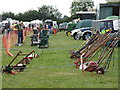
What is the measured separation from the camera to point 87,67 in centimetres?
1173

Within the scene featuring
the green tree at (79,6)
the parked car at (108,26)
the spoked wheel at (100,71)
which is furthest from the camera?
the green tree at (79,6)

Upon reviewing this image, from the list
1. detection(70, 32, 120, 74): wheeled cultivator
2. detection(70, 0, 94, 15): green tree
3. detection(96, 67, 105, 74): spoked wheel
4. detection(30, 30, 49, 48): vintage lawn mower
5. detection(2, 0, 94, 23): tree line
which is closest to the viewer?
detection(96, 67, 105, 74): spoked wheel

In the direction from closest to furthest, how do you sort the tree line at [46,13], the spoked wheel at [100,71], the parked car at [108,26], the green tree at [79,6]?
the spoked wheel at [100,71] → the parked car at [108,26] → the tree line at [46,13] → the green tree at [79,6]

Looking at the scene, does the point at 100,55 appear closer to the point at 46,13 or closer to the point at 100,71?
the point at 100,71

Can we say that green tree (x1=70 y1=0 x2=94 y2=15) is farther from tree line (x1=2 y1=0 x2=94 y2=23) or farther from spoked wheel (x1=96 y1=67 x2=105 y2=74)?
spoked wheel (x1=96 y1=67 x2=105 y2=74)

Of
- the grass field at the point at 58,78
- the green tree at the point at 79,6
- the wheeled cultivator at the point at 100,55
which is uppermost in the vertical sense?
the green tree at the point at 79,6

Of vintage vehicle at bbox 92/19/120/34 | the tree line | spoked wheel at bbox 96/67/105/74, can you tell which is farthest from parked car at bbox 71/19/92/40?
the tree line

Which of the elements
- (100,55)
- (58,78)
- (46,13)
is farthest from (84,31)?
(46,13)

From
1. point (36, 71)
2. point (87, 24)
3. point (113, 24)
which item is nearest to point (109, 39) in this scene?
point (36, 71)

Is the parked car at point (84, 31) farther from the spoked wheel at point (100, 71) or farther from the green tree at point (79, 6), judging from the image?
the green tree at point (79, 6)

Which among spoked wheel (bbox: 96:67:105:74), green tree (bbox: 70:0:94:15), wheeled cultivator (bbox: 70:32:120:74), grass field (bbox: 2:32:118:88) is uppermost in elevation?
green tree (bbox: 70:0:94:15)

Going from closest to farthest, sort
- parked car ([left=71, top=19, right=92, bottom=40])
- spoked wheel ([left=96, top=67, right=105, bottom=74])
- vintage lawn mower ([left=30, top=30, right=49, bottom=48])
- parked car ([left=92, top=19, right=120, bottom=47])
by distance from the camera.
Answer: spoked wheel ([left=96, top=67, right=105, bottom=74]), vintage lawn mower ([left=30, top=30, right=49, bottom=48]), parked car ([left=92, top=19, right=120, bottom=47]), parked car ([left=71, top=19, right=92, bottom=40])

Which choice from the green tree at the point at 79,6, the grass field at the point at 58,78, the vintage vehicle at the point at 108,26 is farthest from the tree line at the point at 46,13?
the grass field at the point at 58,78

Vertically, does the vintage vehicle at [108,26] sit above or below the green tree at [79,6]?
below
